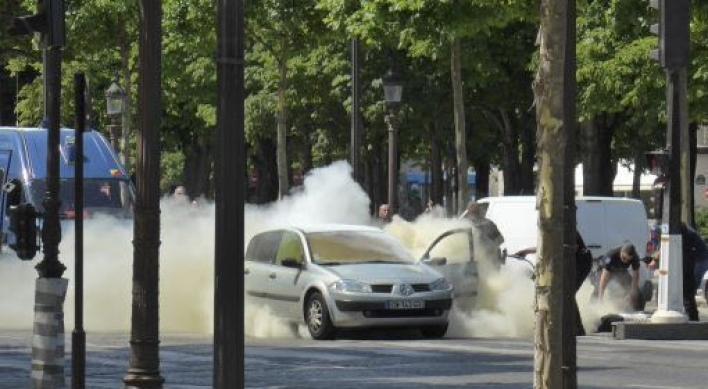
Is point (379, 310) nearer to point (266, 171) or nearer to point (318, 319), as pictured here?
point (318, 319)

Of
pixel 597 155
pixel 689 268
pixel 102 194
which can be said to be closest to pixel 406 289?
pixel 689 268

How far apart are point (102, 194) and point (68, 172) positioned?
1.96 ft

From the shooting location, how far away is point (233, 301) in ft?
35.6

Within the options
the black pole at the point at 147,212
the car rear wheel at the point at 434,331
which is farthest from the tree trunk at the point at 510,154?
the black pole at the point at 147,212

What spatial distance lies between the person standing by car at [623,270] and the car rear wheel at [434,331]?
326 cm

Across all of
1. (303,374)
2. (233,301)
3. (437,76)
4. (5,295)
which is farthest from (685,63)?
(437,76)

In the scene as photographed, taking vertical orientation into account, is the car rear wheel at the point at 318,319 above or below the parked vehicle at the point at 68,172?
below

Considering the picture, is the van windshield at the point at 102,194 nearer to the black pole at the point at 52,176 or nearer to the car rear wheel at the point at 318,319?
the car rear wheel at the point at 318,319

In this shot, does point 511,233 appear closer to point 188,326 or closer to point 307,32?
point 188,326

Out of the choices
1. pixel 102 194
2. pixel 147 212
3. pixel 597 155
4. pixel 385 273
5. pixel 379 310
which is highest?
pixel 597 155

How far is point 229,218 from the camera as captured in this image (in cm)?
→ 1082

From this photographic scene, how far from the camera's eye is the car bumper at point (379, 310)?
80.4 feet

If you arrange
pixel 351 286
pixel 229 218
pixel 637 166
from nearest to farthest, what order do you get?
pixel 229 218
pixel 351 286
pixel 637 166

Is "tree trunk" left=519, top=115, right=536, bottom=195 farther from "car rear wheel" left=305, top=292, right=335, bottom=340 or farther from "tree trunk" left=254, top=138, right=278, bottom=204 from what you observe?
"car rear wheel" left=305, top=292, right=335, bottom=340
